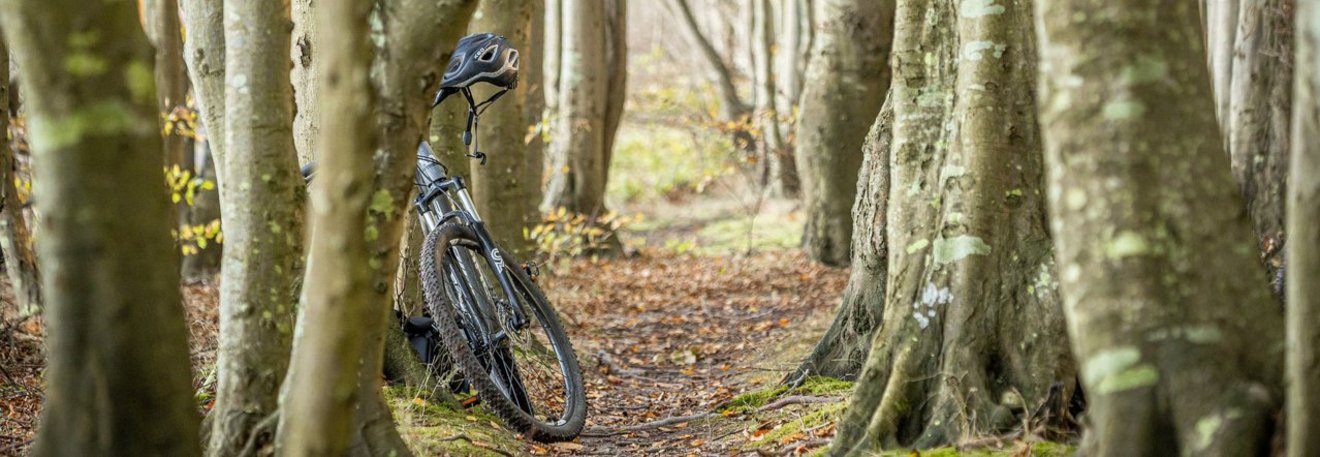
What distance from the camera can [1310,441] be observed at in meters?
2.70

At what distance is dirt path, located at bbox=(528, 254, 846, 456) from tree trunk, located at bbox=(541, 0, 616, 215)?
89 cm

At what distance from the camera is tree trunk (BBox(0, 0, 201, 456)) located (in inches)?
118

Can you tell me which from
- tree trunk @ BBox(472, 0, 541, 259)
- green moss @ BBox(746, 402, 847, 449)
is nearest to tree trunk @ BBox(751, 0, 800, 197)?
tree trunk @ BBox(472, 0, 541, 259)

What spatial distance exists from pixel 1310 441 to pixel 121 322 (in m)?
2.88

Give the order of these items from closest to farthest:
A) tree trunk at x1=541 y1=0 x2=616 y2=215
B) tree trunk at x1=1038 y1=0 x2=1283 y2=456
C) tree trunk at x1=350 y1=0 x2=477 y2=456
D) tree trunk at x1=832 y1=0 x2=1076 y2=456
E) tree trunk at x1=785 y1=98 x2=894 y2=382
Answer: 1. tree trunk at x1=1038 y1=0 x2=1283 y2=456
2. tree trunk at x1=350 y1=0 x2=477 y2=456
3. tree trunk at x1=832 y1=0 x2=1076 y2=456
4. tree trunk at x1=785 y1=98 x2=894 y2=382
5. tree trunk at x1=541 y1=0 x2=616 y2=215

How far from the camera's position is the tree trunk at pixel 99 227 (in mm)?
2986

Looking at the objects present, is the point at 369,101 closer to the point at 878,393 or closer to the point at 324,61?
the point at 324,61

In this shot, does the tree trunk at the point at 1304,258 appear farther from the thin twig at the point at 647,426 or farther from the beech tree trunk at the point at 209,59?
the beech tree trunk at the point at 209,59

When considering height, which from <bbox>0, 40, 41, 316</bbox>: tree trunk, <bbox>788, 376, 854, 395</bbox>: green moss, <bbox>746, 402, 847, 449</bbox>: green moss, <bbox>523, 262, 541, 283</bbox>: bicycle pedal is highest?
<bbox>0, 40, 41, 316</bbox>: tree trunk

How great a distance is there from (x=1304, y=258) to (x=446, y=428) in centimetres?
334

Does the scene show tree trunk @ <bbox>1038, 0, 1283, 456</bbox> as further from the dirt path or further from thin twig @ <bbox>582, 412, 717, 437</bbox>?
thin twig @ <bbox>582, 412, 717, 437</bbox>

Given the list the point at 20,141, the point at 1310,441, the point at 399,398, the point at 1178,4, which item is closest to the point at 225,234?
the point at 399,398

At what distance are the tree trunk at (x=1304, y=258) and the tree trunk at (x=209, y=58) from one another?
3.69m

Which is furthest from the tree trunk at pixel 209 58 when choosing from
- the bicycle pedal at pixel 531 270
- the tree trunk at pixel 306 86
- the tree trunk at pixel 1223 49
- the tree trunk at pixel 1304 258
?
the tree trunk at pixel 1223 49
